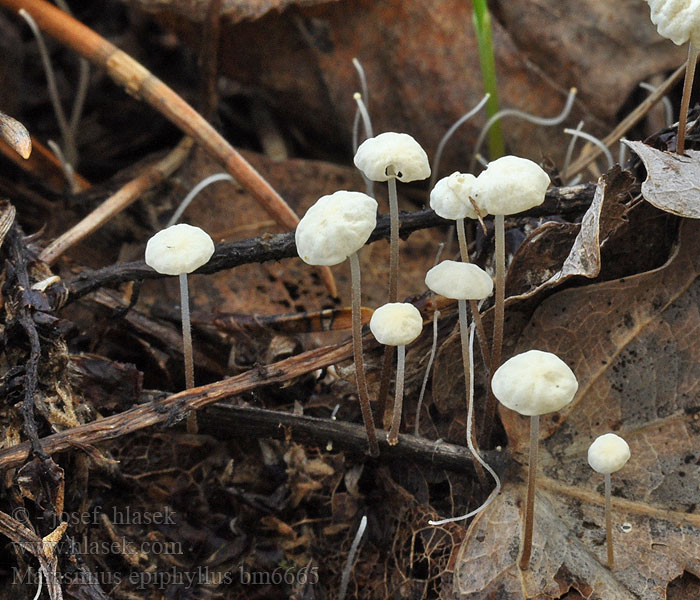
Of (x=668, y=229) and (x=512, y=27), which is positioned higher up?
(x=512, y=27)

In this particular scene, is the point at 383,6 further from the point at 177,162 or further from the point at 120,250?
the point at 120,250

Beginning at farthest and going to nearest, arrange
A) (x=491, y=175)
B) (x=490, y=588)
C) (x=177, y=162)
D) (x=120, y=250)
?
(x=177, y=162) → (x=120, y=250) → (x=490, y=588) → (x=491, y=175)

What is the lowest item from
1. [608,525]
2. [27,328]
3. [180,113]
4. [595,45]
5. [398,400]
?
[608,525]

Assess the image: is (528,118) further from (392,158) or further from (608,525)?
(608,525)

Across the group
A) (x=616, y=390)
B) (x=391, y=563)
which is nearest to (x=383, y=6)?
(x=616, y=390)

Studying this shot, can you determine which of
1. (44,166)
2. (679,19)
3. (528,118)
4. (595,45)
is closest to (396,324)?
(679,19)

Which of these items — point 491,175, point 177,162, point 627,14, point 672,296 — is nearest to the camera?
point 491,175

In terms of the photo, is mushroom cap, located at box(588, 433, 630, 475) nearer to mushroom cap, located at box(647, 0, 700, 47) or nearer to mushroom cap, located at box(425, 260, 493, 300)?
mushroom cap, located at box(425, 260, 493, 300)
